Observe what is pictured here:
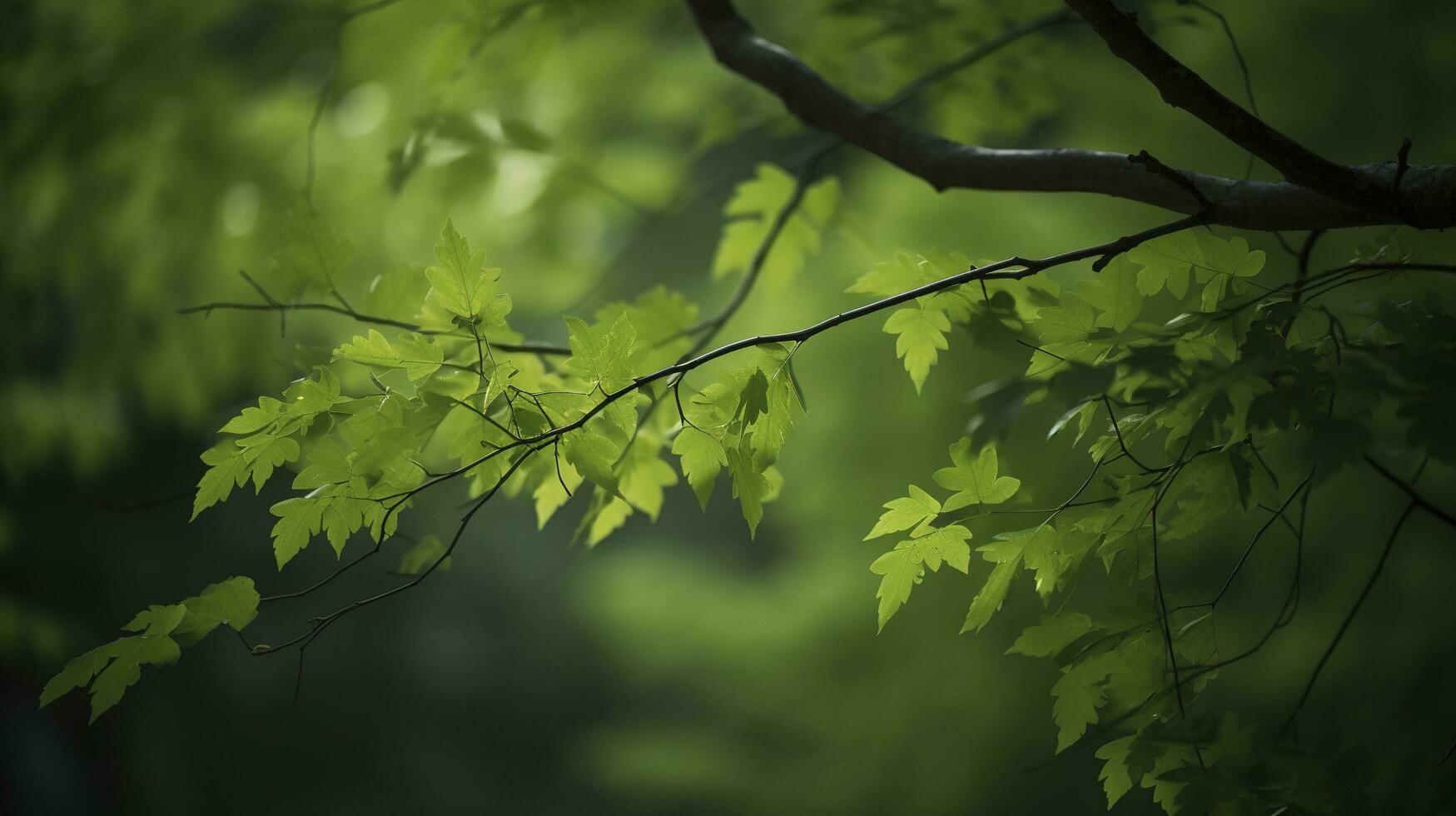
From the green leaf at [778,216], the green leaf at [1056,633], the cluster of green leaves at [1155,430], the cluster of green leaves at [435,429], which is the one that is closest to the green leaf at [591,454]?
the cluster of green leaves at [435,429]

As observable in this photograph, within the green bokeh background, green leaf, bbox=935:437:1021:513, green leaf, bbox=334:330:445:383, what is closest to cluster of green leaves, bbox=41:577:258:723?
green leaf, bbox=334:330:445:383

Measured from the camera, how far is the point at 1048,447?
4.46ft

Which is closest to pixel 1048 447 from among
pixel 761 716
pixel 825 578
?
pixel 825 578

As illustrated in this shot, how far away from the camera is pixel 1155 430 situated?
19.5 inches

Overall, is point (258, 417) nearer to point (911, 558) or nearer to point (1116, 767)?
point (911, 558)

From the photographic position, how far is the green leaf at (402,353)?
0.48 m

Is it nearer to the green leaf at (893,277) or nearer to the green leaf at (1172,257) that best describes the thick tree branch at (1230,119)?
the green leaf at (1172,257)

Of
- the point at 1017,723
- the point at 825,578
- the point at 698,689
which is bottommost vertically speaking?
the point at 698,689

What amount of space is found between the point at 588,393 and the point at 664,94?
1240 millimetres

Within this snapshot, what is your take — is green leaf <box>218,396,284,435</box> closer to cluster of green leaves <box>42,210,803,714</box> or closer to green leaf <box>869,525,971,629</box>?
cluster of green leaves <box>42,210,803,714</box>

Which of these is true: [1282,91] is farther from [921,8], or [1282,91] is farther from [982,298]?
[982,298]

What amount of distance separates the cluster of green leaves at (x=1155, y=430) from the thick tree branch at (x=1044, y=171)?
25 mm

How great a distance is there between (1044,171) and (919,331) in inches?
4.5

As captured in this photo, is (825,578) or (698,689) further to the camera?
(698,689)
